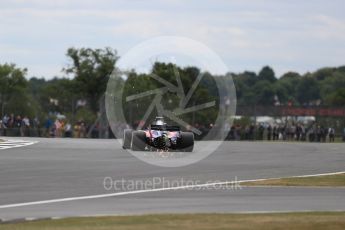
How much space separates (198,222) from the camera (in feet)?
42.8

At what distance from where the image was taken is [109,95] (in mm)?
33281

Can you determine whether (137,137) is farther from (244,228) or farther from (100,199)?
(244,228)

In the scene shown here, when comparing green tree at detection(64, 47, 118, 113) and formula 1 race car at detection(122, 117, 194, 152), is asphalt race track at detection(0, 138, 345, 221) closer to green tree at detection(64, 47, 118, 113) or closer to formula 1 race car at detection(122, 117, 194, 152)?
formula 1 race car at detection(122, 117, 194, 152)

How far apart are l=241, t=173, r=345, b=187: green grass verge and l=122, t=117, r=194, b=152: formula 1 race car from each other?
957cm

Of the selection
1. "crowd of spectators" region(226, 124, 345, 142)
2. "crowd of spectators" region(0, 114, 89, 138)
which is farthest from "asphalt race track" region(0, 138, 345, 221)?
"crowd of spectators" region(226, 124, 345, 142)

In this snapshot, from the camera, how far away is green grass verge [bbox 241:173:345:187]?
20.3m

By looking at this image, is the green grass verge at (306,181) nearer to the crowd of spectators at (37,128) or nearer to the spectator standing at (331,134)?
the crowd of spectators at (37,128)

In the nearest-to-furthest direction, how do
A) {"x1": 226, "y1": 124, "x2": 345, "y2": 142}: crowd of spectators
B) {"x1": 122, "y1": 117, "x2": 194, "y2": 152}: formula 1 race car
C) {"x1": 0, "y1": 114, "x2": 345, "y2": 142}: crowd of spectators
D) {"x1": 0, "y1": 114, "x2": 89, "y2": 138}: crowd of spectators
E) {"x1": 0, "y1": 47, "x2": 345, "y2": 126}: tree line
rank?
{"x1": 122, "y1": 117, "x2": 194, "y2": 152}: formula 1 race car < {"x1": 0, "y1": 47, "x2": 345, "y2": 126}: tree line < {"x1": 0, "y1": 114, "x2": 89, "y2": 138}: crowd of spectators < {"x1": 0, "y1": 114, "x2": 345, "y2": 142}: crowd of spectators < {"x1": 226, "y1": 124, "x2": 345, "y2": 142}: crowd of spectators

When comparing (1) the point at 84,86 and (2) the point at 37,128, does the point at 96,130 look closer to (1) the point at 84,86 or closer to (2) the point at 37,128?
(2) the point at 37,128

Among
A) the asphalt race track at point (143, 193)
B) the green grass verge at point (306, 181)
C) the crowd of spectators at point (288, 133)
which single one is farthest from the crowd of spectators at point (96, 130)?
the green grass verge at point (306, 181)

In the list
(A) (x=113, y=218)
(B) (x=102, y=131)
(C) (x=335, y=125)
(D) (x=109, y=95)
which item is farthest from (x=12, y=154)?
(C) (x=335, y=125)

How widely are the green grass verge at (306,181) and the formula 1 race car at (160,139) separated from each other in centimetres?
957

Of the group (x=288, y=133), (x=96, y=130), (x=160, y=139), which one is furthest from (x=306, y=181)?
(x=288, y=133)

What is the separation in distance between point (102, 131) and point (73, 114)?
360 cm
